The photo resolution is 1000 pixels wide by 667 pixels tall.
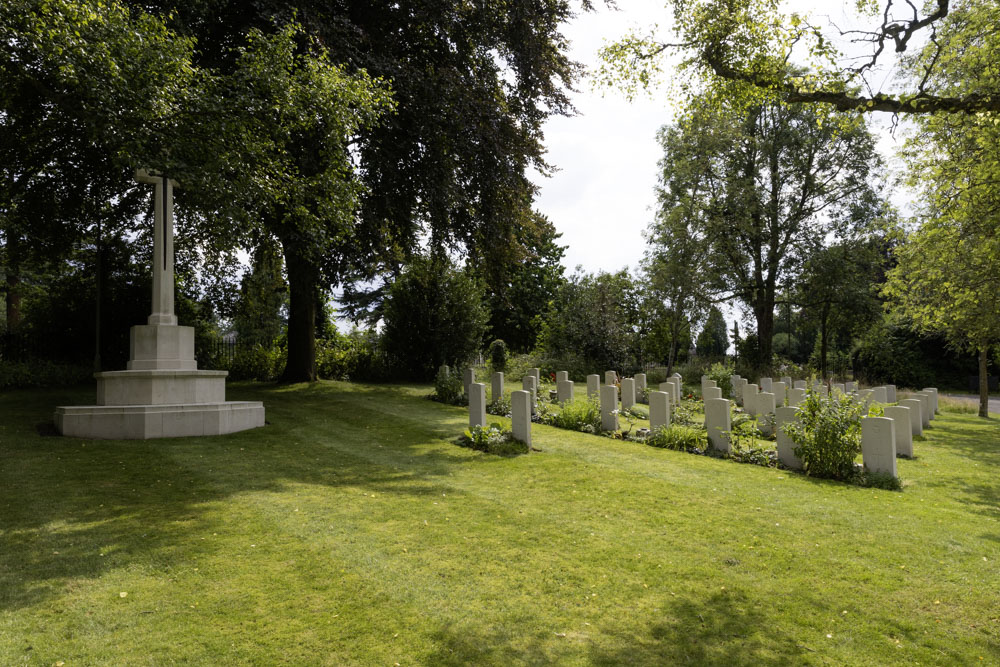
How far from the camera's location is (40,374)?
15.7 metres

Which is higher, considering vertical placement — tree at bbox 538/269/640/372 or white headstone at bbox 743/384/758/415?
tree at bbox 538/269/640/372

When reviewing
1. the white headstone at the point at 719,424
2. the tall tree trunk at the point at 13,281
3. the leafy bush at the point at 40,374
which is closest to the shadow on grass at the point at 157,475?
the leafy bush at the point at 40,374

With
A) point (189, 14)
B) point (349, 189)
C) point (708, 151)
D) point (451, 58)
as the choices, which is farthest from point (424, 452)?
point (708, 151)

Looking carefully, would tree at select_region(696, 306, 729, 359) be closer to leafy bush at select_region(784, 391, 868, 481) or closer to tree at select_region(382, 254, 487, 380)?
tree at select_region(382, 254, 487, 380)

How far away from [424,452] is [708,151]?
21691 millimetres

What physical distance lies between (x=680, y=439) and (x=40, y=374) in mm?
16241

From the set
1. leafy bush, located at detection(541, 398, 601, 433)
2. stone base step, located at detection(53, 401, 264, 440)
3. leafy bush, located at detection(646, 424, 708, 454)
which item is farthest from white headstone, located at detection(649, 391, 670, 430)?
stone base step, located at detection(53, 401, 264, 440)

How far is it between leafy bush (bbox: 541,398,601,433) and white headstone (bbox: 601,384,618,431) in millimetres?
130

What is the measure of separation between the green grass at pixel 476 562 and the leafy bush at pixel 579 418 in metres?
3.11

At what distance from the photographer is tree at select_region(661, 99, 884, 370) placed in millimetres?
25141

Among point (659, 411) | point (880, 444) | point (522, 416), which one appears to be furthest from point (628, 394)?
point (880, 444)

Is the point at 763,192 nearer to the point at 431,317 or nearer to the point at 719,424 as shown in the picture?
the point at 431,317

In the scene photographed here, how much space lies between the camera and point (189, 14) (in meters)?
11.1

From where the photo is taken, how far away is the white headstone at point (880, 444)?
7.43 meters
